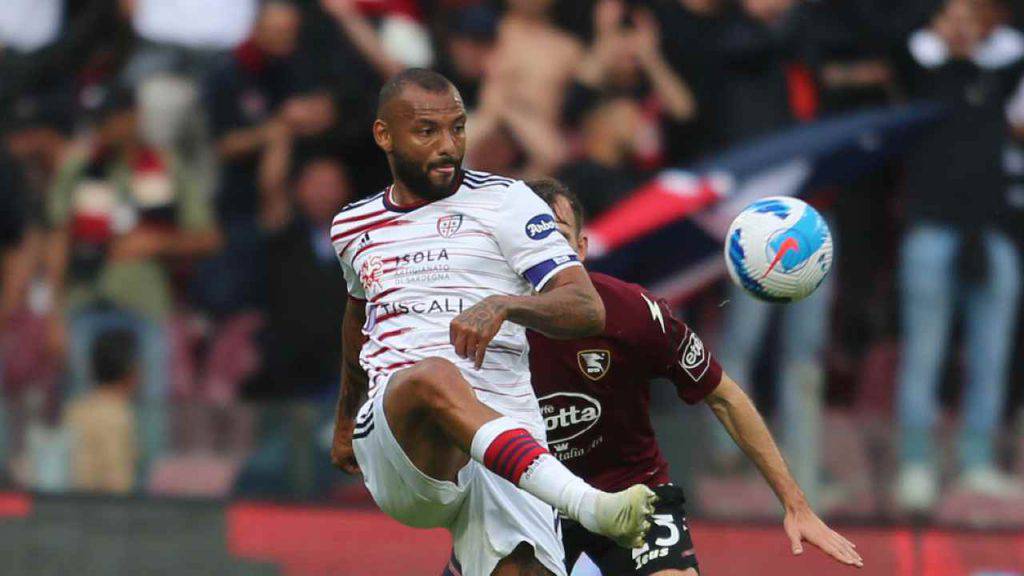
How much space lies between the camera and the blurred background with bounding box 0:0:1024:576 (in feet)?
30.4

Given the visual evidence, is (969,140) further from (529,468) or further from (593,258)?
(529,468)

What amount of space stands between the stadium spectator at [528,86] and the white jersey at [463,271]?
3892mm

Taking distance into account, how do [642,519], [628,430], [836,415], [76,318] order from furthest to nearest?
1. [76,318]
2. [836,415]
3. [628,430]
4. [642,519]

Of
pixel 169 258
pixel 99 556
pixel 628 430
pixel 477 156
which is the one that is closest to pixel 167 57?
pixel 169 258

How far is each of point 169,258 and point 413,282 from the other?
16.8ft

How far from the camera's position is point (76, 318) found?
35.9 ft

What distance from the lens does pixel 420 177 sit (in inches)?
242

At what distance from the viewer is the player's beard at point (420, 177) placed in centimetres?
612

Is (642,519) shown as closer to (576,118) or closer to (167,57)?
(576,118)

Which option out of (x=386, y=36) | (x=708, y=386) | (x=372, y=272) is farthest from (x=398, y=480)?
(x=386, y=36)

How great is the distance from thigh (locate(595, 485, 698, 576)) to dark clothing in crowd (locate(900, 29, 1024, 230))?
349 cm

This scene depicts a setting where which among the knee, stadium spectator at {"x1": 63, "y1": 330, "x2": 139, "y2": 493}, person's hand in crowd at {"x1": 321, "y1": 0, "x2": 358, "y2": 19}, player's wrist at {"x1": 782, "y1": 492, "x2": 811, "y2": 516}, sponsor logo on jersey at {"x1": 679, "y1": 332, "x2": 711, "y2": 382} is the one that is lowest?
stadium spectator at {"x1": 63, "y1": 330, "x2": 139, "y2": 493}

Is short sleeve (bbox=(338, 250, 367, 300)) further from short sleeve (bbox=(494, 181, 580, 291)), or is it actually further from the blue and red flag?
the blue and red flag

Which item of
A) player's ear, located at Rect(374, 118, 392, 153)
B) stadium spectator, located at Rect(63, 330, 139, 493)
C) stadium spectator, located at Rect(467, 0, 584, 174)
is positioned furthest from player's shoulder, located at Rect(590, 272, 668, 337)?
stadium spectator, located at Rect(63, 330, 139, 493)
